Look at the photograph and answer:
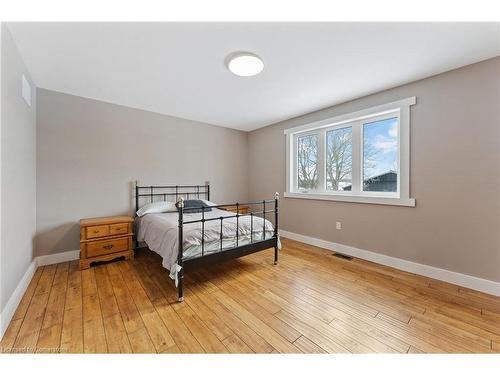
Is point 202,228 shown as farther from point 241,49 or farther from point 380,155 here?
point 380,155

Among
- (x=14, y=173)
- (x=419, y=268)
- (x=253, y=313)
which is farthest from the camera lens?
(x=419, y=268)

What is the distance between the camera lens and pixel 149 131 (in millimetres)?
3570

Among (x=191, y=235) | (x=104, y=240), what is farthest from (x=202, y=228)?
(x=104, y=240)

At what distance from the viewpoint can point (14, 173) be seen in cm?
190

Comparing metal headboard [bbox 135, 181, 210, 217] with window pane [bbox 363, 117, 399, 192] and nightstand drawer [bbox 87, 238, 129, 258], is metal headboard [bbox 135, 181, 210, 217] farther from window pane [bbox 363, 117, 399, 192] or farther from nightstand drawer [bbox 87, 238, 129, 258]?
window pane [bbox 363, 117, 399, 192]

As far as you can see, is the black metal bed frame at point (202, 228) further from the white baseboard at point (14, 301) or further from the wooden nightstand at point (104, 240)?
the white baseboard at point (14, 301)

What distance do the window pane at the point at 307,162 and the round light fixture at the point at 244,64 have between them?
1.87m

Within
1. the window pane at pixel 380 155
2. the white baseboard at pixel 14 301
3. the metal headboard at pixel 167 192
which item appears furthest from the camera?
the metal headboard at pixel 167 192

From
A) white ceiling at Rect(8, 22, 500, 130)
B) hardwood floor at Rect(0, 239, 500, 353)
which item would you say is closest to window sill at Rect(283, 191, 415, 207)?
hardwood floor at Rect(0, 239, 500, 353)

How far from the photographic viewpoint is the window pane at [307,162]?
374 cm

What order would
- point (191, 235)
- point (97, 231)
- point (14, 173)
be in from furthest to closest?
point (97, 231) < point (191, 235) < point (14, 173)

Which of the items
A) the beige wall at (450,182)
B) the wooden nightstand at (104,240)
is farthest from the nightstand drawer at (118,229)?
the beige wall at (450,182)

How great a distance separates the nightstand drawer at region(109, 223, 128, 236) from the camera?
285 cm

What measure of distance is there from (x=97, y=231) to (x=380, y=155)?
13.0ft
